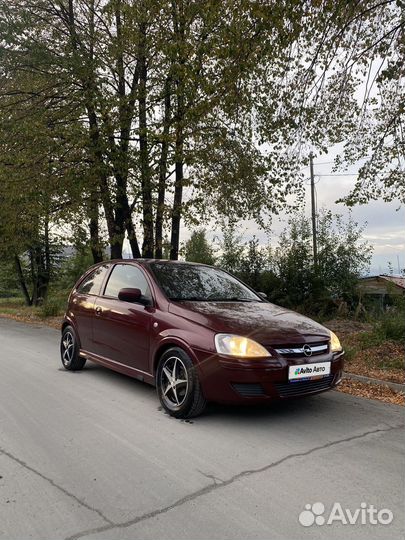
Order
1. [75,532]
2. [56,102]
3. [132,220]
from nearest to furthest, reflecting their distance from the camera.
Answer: [75,532], [56,102], [132,220]

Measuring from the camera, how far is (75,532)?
2.74 m

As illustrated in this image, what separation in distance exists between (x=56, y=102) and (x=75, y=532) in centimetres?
1283

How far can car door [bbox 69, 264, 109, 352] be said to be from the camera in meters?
6.54

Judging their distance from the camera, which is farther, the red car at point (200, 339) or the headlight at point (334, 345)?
the headlight at point (334, 345)

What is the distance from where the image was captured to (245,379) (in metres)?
4.34

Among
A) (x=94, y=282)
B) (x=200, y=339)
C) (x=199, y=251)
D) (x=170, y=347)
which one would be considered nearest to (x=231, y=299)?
(x=170, y=347)

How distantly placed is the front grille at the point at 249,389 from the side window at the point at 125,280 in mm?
1664

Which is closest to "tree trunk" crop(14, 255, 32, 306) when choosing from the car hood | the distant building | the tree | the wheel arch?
the tree

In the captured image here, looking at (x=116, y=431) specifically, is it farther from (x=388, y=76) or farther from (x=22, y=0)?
(x=22, y=0)

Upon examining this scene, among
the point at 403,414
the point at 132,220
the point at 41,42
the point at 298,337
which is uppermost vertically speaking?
the point at 41,42

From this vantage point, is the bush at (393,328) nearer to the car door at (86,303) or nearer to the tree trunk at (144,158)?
the car door at (86,303)

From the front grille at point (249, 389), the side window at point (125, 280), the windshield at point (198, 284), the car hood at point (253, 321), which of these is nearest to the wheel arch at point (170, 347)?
the car hood at point (253, 321)

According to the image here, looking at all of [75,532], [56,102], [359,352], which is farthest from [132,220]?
[75,532]

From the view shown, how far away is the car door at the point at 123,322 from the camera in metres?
5.39
